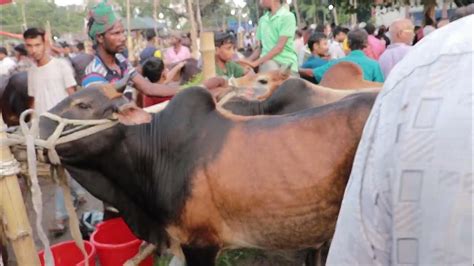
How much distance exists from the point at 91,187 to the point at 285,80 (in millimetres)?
1490

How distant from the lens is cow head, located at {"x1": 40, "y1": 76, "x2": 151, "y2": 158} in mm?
2648

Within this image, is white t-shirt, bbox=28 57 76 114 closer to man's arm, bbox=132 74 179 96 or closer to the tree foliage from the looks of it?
man's arm, bbox=132 74 179 96

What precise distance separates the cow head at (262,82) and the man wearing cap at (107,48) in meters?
0.48

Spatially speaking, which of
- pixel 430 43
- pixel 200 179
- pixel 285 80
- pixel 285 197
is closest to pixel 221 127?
pixel 200 179

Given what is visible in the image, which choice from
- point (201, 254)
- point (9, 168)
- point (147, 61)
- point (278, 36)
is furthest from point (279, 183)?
point (278, 36)

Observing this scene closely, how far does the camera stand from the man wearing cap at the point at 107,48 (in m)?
3.35

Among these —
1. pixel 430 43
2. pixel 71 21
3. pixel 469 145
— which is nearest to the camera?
pixel 469 145

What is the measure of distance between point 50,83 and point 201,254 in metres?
2.18

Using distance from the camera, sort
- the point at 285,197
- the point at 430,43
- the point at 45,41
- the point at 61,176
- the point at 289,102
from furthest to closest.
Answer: the point at 45,41, the point at 289,102, the point at 61,176, the point at 285,197, the point at 430,43

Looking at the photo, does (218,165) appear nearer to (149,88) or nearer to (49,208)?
(149,88)

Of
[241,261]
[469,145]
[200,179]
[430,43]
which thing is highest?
[430,43]

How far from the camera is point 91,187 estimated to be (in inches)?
113

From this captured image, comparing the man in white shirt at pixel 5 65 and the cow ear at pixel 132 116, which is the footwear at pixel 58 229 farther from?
the man in white shirt at pixel 5 65

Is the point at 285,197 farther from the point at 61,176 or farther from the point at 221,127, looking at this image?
the point at 61,176
